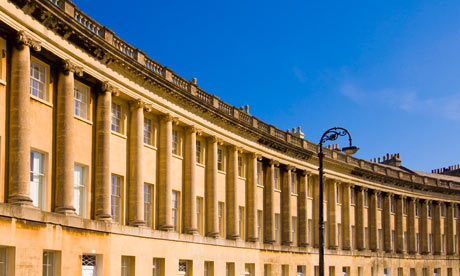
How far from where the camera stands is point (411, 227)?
237ft

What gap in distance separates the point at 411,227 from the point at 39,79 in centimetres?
5282

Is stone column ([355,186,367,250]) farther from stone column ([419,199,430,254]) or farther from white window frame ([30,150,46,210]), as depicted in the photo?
white window frame ([30,150,46,210])

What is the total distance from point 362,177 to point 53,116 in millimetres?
41449

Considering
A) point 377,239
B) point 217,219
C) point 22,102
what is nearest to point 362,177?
point 377,239

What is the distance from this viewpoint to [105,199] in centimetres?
3088

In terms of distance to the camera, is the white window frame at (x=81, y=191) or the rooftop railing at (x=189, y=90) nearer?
the white window frame at (x=81, y=191)

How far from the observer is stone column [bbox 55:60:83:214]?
27797 millimetres

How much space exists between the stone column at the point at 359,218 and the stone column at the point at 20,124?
43604mm

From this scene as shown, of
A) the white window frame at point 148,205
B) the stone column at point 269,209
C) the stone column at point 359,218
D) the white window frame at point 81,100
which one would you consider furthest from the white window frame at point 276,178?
the white window frame at point 81,100

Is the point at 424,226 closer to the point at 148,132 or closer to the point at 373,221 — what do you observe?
the point at 373,221

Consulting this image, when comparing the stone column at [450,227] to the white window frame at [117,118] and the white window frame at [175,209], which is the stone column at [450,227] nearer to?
the white window frame at [175,209]

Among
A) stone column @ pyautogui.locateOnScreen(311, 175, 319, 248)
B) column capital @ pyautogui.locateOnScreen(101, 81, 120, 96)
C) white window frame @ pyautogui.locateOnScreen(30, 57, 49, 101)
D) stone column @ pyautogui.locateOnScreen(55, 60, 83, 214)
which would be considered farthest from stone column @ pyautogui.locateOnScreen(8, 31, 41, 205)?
stone column @ pyautogui.locateOnScreen(311, 175, 319, 248)

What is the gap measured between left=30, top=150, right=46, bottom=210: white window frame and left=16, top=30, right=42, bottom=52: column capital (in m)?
4.01

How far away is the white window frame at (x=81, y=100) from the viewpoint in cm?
3048
